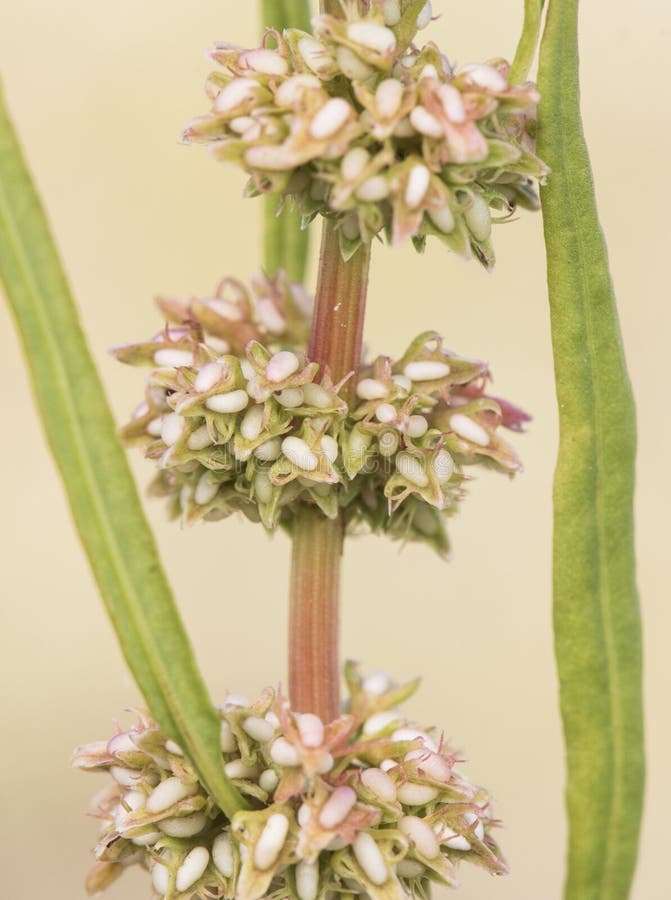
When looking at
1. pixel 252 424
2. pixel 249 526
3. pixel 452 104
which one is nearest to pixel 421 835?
pixel 252 424

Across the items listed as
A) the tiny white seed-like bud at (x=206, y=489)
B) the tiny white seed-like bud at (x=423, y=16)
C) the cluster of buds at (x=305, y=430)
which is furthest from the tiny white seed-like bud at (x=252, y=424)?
the tiny white seed-like bud at (x=423, y=16)

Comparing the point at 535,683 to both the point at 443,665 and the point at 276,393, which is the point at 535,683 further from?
the point at 276,393

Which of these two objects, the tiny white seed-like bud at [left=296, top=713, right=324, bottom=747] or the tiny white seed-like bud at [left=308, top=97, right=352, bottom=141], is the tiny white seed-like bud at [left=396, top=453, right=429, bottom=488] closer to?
the tiny white seed-like bud at [left=296, top=713, right=324, bottom=747]

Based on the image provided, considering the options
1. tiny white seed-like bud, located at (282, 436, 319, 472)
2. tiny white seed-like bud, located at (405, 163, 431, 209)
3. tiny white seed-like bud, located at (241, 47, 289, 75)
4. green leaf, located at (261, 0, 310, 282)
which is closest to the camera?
tiny white seed-like bud, located at (405, 163, 431, 209)

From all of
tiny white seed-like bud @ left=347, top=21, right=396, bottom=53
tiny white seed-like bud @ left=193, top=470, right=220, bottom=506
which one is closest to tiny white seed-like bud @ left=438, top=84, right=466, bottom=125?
tiny white seed-like bud @ left=347, top=21, right=396, bottom=53

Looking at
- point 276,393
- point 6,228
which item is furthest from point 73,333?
point 276,393

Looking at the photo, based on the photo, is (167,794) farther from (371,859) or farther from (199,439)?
(199,439)

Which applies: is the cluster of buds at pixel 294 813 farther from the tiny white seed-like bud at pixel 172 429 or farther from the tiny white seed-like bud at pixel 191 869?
the tiny white seed-like bud at pixel 172 429
